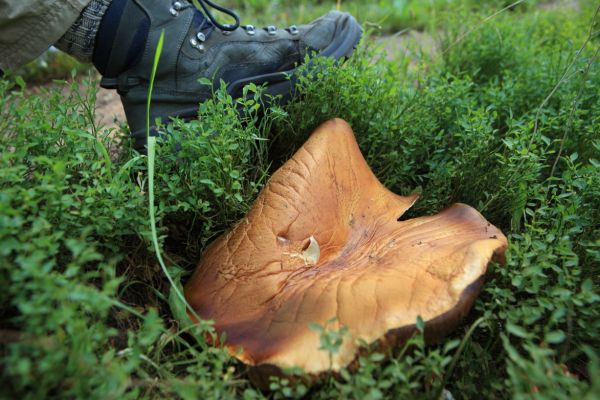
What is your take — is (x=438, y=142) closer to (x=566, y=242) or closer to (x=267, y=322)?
(x=566, y=242)

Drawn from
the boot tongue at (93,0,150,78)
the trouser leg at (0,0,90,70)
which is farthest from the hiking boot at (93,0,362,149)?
the trouser leg at (0,0,90,70)

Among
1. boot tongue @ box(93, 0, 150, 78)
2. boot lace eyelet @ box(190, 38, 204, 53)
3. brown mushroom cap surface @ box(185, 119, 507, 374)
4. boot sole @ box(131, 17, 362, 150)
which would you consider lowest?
brown mushroom cap surface @ box(185, 119, 507, 374)

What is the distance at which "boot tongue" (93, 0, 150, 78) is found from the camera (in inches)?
83.7

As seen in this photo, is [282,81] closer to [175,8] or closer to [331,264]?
[175,8]

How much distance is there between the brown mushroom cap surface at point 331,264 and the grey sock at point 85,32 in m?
1.03

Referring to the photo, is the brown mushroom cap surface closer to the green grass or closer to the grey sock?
the green grass

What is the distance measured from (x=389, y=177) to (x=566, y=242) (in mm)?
863

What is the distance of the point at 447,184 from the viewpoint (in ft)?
7.34

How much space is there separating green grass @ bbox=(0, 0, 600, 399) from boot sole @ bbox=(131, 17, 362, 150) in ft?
0.24

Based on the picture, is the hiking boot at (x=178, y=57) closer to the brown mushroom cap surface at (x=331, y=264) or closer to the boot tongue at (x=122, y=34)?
the boot tongue at (x=122, y=34)

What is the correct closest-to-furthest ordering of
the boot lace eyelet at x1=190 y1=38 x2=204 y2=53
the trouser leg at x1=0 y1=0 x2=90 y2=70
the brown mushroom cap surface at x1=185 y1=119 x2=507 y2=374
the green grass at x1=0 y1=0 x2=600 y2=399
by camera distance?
1. the green grass at x1=0 y1=0 x2=600 y2=399
2. the brown mushroom cap surface at x1=185 y1=119 x2=507 y2=374
3. the trouser leg at x1=0 y1=0 x2=90 y2=70
4. the boot lace eyelet at x1=190 y1=38 x2=204 y2=53

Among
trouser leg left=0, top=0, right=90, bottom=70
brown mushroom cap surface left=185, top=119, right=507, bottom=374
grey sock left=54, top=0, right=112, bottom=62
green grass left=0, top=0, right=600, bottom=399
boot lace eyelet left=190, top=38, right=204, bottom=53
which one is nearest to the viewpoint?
green grass left=0, top=0, right=600, bottom=399

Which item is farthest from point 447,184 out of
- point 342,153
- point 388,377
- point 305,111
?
point 388,377

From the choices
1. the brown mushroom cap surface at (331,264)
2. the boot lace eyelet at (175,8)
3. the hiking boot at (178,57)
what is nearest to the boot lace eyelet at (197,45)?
the hiking boot at (178,57)
